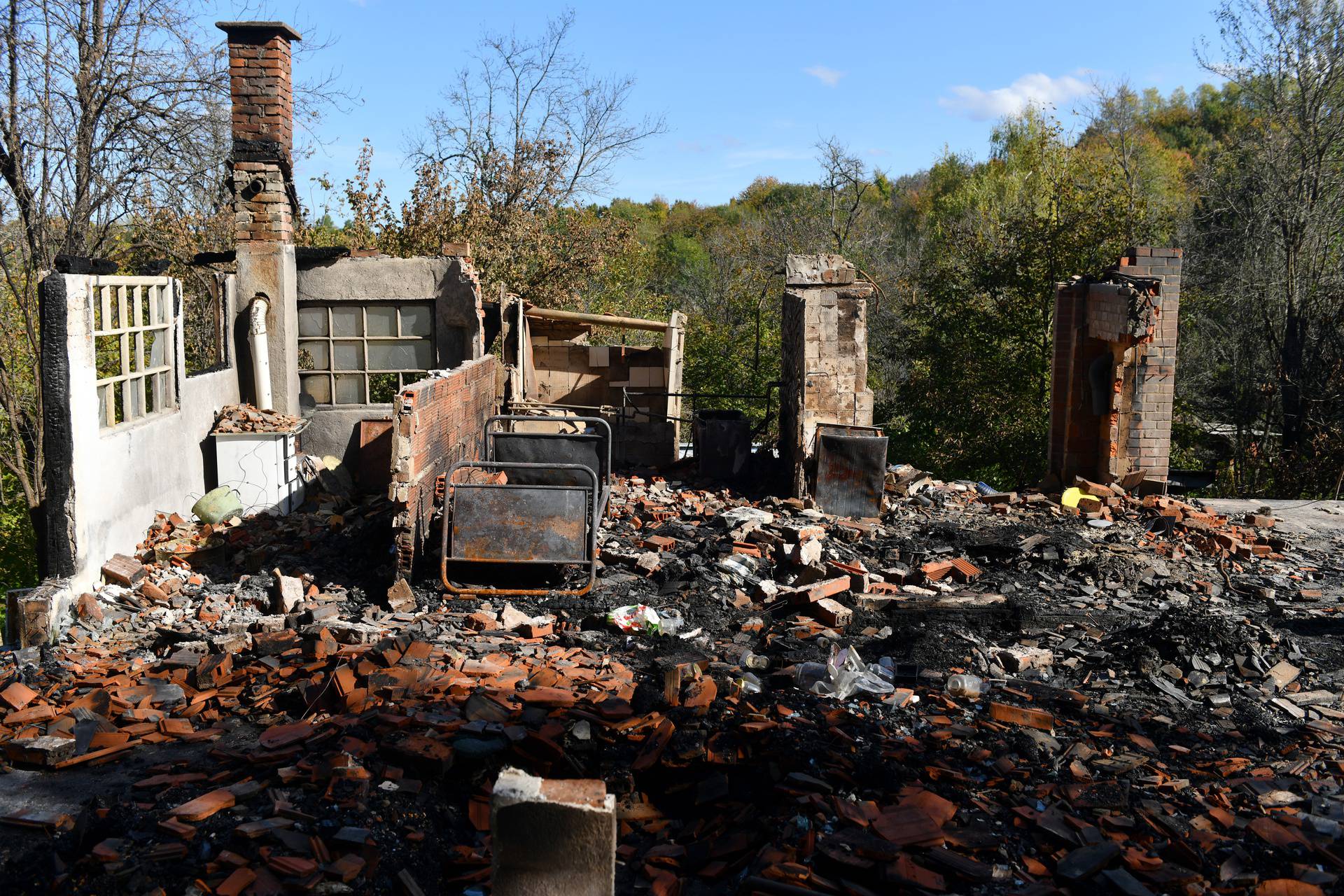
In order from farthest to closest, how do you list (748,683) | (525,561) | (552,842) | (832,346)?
1. (832,346)
2. (525,561)
3. (748,683)
4. (552,842)

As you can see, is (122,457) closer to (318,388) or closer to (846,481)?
(318,388)

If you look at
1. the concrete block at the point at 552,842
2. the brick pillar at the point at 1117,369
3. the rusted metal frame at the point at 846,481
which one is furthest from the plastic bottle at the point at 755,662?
the brick pillar at the point at 1117,369

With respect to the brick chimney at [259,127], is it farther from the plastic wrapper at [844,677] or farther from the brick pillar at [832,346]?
the plastic wrapper at [844,677]

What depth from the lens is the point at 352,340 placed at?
1280cm

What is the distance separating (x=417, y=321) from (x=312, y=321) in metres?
1.32

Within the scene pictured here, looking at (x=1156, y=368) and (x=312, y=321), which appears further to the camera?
(x=312, y=321)

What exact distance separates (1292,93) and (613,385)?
48.1 feet

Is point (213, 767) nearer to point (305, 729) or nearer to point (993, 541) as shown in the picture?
point (305, 729)

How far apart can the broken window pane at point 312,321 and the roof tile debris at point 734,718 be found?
3848 millimetres

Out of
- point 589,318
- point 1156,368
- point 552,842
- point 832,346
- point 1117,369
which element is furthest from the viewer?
point 589,318

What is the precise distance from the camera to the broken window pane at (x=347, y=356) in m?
12.8

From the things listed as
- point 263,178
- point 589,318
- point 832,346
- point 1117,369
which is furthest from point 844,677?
point 263,178

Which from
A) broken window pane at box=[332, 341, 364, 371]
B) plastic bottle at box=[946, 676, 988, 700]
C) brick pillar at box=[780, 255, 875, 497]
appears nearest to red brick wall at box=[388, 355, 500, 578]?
broken window pane at box=[332, 341, 364, 371]

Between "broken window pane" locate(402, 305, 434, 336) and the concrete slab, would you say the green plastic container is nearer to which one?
"broken window pane" locate(402, 305, 434, 336)
